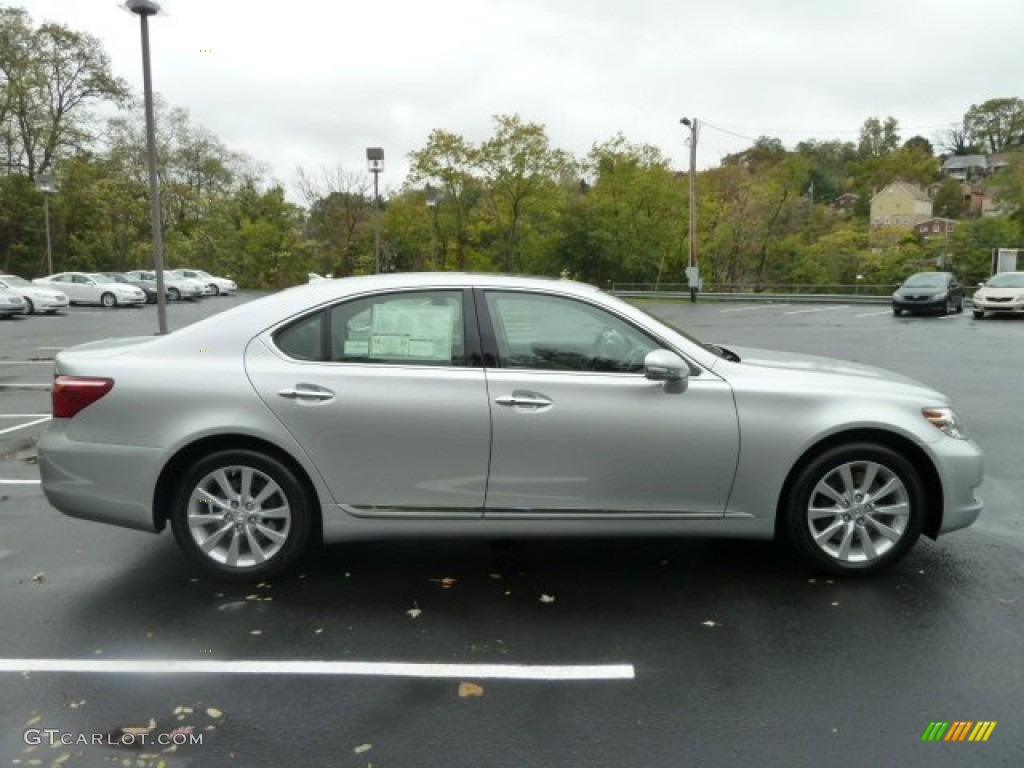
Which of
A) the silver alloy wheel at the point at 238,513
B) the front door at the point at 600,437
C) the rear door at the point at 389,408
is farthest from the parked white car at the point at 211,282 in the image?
the front door at the point at 600,437

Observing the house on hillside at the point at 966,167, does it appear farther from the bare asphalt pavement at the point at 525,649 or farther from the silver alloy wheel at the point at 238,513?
the silver alloy wheel at the point at 238,513

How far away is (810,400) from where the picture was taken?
13.7 ft

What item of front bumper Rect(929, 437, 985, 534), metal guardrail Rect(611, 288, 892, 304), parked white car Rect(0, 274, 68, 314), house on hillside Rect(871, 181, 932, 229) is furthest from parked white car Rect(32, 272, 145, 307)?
house on hillside Rect(871, 181, 932, 229)

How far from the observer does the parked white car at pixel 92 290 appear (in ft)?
114

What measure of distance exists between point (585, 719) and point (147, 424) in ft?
8.57

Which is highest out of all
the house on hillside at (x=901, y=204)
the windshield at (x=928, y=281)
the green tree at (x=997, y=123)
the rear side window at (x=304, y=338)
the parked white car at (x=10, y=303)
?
the green tree at (x=997, y=123)

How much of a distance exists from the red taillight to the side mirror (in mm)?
2743

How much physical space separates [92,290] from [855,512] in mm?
36991

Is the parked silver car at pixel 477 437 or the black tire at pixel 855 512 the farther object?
the black tire at pixel 855 512

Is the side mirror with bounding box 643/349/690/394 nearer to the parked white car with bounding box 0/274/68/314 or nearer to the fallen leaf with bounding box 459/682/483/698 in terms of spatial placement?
the fallen leaf with bounding box 459/682/483/698

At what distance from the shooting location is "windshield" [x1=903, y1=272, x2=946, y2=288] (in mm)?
27391

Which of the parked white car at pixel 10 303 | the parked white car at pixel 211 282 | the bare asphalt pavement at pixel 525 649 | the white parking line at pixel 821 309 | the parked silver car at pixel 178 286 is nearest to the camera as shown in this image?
the bare asphalt pavement at pixel 525 649

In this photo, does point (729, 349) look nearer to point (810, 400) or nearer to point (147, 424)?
point (810, 400)

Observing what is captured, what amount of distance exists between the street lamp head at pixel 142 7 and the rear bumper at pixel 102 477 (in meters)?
8.24
